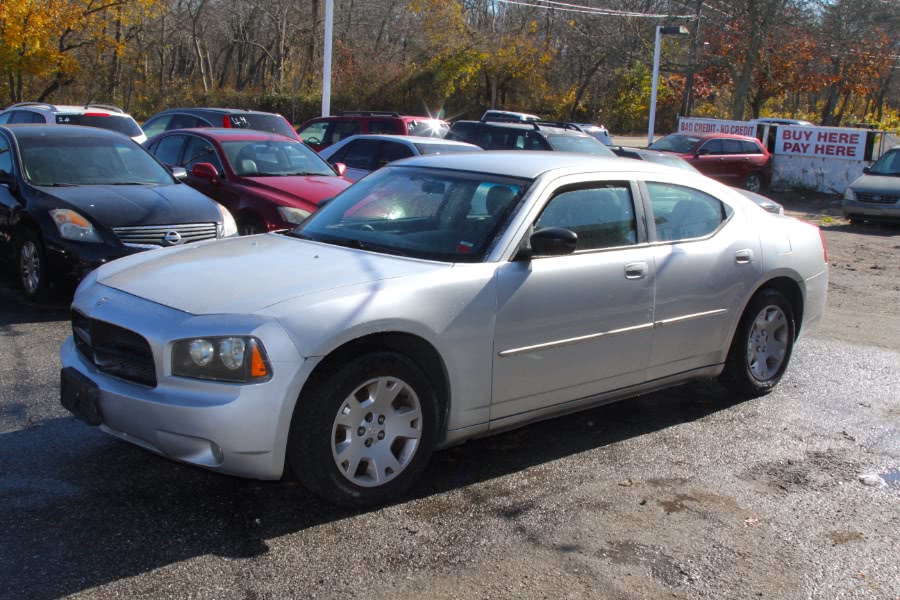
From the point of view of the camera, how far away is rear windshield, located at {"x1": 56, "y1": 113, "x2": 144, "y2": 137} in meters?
15.4

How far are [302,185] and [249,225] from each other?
76cm

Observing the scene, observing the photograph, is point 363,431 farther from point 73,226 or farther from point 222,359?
point 73,226

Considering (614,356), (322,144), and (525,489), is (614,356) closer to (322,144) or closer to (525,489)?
(525,489)

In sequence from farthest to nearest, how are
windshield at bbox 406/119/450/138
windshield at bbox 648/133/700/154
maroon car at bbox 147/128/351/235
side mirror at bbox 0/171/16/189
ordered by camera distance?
windshield at bbox 648/133/700/154 → windshield at bbox 406/119/450/138 → maroon car at bbox 147/128/351/235 → side mirror at bbox 0/171/16/189

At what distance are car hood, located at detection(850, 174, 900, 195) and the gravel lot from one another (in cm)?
1275

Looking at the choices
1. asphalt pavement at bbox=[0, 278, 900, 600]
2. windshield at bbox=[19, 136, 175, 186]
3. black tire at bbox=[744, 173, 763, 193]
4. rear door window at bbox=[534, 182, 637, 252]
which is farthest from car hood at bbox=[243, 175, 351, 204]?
black tire at bbox=[744, 173, 763, 193]

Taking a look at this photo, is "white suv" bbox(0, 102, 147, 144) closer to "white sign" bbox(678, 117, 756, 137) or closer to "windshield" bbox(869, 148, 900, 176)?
"windshield" bbox(869, 148, 900, 176)

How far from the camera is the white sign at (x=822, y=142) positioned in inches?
877

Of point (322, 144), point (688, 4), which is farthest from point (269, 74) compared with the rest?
point (322, 144)

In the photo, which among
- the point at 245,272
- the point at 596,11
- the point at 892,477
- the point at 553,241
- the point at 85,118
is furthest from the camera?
the point at 596,11

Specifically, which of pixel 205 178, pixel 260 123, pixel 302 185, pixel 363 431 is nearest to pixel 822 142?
pixel 260 123

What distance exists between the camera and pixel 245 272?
4469 mm

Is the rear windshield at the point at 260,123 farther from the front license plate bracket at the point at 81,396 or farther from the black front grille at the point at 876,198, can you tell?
the front license plate bracket at the point at 81,396

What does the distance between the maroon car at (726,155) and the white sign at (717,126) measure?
7.41 ft
